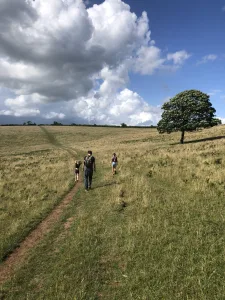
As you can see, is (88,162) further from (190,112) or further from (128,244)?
(190,112)

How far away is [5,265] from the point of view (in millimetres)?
7637

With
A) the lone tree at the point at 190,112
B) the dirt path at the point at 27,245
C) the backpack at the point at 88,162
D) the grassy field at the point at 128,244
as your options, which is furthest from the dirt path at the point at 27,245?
the lone tree at the point at 190,112

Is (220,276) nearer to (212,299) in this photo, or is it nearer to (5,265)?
(212,299)

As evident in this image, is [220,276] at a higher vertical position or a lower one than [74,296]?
higher

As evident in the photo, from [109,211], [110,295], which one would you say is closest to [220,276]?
[110,295]

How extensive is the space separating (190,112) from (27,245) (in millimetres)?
43203

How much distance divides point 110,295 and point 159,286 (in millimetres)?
1212

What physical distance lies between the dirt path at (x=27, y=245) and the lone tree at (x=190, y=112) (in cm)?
3812

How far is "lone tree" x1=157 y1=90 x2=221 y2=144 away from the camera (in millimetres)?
46250

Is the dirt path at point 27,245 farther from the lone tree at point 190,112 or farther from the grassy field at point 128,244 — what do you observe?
the lone tree at point 190,112

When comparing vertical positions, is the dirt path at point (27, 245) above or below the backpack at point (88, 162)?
below

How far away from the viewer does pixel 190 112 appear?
1844 inches

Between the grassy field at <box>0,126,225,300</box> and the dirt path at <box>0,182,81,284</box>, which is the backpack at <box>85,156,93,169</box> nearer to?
the grassy field at <box>0,126,225,300</box>

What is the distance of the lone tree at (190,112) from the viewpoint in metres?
46.2
